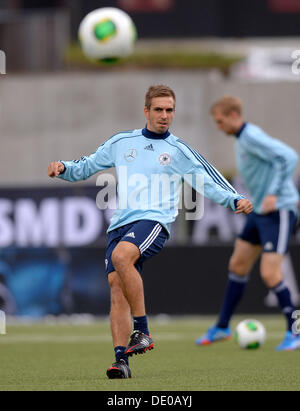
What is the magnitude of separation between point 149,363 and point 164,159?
191 centimetres

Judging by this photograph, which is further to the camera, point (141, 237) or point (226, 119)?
point (226, 119)

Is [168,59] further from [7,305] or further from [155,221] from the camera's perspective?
[155,221]

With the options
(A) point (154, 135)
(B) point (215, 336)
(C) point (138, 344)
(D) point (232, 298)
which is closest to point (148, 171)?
(A) point (154, 135)

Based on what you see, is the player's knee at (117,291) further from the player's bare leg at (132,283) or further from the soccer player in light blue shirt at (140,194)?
the player's bare leg at (132,283)

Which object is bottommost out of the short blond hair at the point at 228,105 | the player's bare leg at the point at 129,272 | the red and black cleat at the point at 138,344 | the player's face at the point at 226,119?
the red and black cleat at the point at 138,344

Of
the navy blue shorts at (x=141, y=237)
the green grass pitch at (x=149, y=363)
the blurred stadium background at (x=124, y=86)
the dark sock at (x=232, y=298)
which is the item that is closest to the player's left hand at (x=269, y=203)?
the dark sock at (x=232, y=298)

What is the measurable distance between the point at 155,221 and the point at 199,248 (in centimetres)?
681

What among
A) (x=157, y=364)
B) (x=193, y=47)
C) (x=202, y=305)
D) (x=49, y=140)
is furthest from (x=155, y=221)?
(x=193, y=47)

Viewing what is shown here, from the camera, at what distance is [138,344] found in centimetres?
682

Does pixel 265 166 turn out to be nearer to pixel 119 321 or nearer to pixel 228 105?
pixel 228 105

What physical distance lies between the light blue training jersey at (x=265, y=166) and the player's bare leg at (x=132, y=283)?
8.99 ft

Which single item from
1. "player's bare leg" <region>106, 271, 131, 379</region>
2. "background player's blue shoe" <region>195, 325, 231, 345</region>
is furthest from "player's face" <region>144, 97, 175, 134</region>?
"background player's blue shoe" <region>195, 325, 231, 345</region>

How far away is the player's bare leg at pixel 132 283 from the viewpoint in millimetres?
6883

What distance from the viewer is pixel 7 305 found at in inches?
547
